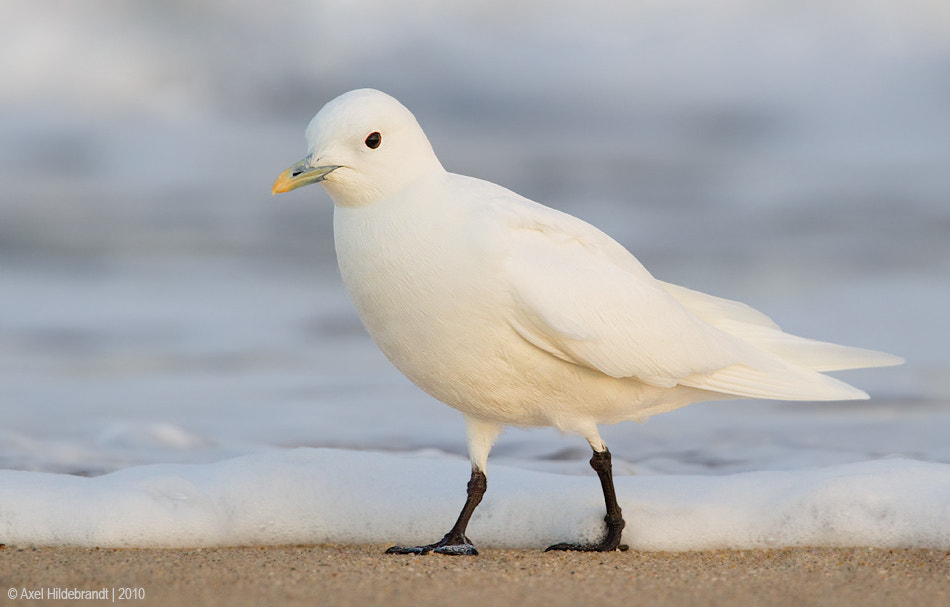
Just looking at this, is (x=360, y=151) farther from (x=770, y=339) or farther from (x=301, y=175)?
(x=770, y=339)

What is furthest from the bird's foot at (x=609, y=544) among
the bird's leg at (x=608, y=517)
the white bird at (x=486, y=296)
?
the white bird at (x=486, y=296)

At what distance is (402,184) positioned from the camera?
470 cm

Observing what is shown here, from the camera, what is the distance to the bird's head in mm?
4574

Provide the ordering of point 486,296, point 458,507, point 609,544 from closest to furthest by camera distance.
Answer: point 486,296 < point 609,544 < point 458,507

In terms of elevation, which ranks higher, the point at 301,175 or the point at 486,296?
the point at 301,175

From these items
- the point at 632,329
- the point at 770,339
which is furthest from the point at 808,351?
the point at 632,329

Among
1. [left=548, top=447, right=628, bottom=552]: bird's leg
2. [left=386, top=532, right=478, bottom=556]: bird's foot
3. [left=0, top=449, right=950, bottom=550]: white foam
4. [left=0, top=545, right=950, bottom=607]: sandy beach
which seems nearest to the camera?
[left=0, top=545, right=950, bottom=607]: sandy beach

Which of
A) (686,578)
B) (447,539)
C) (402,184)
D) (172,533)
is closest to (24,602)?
(172,533)

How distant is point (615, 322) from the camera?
4840 millimetres

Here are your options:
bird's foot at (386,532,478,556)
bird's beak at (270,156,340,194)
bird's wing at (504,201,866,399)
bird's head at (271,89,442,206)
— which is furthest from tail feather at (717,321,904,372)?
bird's beak at (270,156,340,194)

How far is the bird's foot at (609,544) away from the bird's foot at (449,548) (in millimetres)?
465

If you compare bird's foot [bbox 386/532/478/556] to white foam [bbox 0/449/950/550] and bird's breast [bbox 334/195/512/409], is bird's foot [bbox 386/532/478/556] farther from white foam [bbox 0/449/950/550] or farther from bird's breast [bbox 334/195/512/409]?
bird's breast [bbox 334/195/512/409]

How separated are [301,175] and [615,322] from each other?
163 centimetres

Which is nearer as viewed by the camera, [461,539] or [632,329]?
[632,329]
